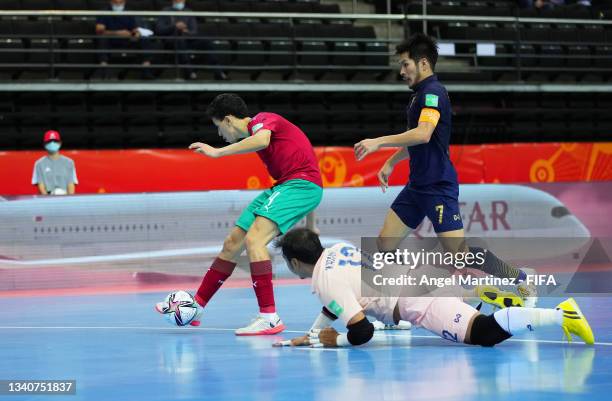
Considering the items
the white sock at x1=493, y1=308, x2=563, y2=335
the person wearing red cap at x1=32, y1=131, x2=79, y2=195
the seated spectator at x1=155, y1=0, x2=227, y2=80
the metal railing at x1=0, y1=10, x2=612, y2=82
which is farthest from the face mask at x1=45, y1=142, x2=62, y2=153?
the white sock at x1=493, y1=308, x2=563, y2=335

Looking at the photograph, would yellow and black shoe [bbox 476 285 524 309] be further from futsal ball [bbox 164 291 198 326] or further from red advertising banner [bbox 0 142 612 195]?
red advertising banner [bbox 0 142 612 195]

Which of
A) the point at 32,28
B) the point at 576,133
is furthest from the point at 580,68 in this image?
the point at 32,28

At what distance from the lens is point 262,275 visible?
7.10 meters

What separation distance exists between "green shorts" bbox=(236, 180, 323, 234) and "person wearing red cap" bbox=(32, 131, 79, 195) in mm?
6352

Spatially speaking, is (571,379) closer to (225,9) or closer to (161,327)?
(161,327)

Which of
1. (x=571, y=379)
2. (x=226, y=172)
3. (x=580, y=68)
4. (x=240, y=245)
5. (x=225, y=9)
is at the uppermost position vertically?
(x=225, y=9)

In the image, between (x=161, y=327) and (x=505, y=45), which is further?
(x=505, y=45)

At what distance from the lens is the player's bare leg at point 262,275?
23.2 ft

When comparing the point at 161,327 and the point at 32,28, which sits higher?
the point at 32,28

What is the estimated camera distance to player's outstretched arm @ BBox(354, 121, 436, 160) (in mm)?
6134

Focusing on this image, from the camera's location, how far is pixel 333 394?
4586mm

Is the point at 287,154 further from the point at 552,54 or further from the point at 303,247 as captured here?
the point at 552,54

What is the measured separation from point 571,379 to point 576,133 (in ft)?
49.7

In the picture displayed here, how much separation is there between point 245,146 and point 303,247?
43.6 inches
